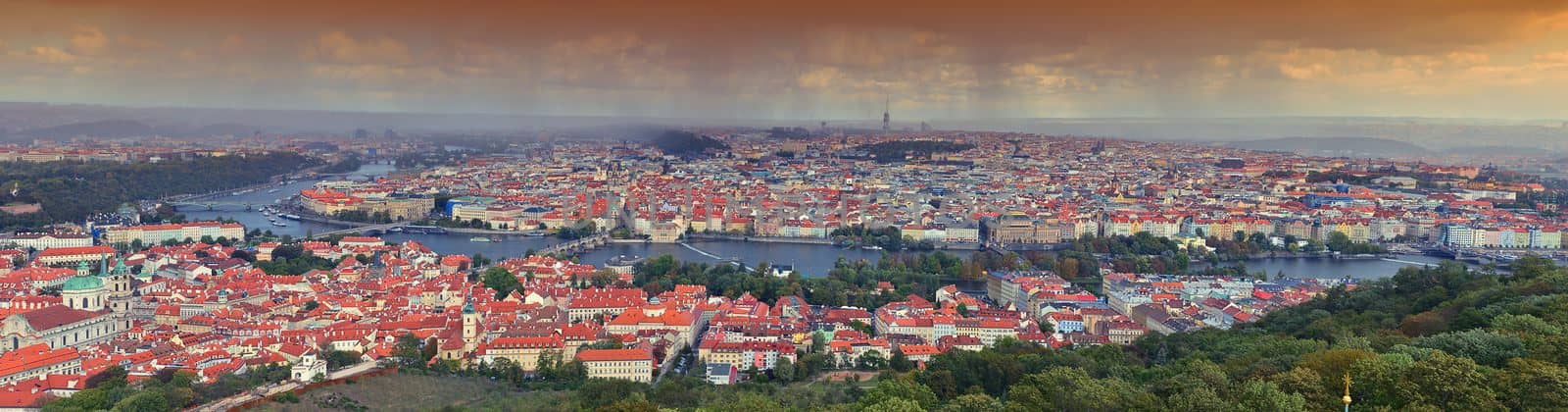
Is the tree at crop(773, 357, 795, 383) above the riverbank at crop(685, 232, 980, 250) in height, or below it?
above

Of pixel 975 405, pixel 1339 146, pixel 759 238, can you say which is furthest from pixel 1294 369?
pixel 1339 146

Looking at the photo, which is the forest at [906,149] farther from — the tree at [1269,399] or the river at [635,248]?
the tree at [1269,399]

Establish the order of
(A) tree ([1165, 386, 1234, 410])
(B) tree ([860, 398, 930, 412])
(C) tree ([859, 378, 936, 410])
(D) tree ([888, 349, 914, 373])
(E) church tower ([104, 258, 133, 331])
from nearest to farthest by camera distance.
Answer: (A) tree ([1165, 386, 1234, 410]), (B) tree ([860, 398, 930, 412]), (C) tree ([859, 378, 936, 410]), (D) tree ([888, 349, 914, 373]), (E) church tower ([104, 258, 133, 331])

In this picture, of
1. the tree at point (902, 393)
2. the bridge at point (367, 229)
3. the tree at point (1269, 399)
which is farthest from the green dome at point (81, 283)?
the tree at point (1269, 399)

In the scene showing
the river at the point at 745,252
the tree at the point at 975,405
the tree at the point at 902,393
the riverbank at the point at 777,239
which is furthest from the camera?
the riverbank at the point at 777,239

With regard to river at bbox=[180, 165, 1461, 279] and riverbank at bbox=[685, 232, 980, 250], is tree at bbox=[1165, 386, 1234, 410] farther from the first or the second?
riverbank at bbox=[685, 232, 980, 250]

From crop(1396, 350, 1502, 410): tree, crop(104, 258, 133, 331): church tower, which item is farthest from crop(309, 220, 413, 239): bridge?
crop(1396, 350, 1502, 410): tree

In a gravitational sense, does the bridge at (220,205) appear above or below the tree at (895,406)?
below
